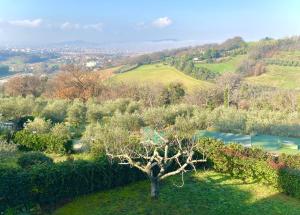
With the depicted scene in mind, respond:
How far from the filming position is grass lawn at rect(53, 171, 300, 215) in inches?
603

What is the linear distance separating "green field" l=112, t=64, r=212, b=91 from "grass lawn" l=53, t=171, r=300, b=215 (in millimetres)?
49759

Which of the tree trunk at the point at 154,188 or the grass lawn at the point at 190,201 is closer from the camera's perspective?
the grass lawn at the point at 190,201

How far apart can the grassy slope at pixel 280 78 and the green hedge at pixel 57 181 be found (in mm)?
52479

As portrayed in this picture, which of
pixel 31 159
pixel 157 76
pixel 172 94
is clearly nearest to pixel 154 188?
pixel 31 159

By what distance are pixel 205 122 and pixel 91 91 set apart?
26.6 metres

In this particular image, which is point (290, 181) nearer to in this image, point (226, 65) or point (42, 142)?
point (42, 142)

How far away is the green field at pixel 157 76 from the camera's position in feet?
232

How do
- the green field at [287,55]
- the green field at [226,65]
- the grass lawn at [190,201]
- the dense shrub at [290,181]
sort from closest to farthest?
the grass lawn at [190,201], the dense shrub at [290,181], the green field at [287,55], the green field at [226,65]

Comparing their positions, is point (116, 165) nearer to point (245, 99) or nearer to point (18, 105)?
point (18, 105)

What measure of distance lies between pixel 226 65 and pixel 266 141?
55.7 m

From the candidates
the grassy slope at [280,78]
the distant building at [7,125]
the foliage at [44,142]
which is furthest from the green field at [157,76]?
the foliage at [44,142]

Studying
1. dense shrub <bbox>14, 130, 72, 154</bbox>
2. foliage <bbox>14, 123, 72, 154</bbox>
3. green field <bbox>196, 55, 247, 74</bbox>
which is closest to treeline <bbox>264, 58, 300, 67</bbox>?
green field <bbox>196, 55, 247, 74</bbox>

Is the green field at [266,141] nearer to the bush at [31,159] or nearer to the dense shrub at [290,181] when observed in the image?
the dense shrub at [290,181]

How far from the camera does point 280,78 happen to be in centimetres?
6869
